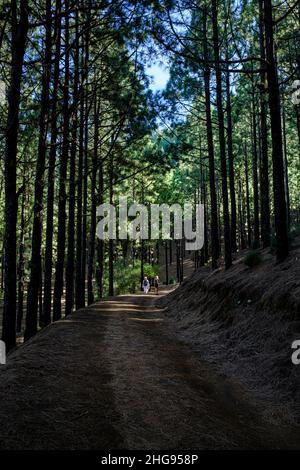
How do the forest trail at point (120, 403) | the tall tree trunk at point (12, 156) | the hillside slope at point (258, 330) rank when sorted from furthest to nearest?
the tall tree trunk at point (12, 156), the hillside slope at point (258, 330), the forest trail at point (120, 403)

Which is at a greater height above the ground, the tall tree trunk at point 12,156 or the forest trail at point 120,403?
the tall tree trunk at point 12,156

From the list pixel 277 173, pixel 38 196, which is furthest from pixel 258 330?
pixel 38 196

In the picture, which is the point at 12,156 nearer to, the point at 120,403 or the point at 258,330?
the point at 120,403

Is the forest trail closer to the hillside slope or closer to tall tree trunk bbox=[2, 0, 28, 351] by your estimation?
the hillside slope

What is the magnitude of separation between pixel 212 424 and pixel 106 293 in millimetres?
29468

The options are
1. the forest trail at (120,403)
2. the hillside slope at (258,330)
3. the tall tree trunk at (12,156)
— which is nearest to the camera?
the forest trail at (120,403)

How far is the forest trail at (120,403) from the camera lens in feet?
12.5

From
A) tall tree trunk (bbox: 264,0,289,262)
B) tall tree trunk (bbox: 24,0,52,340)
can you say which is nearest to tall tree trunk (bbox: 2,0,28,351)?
tall tree trunk (bbox: 24,0,52,340)

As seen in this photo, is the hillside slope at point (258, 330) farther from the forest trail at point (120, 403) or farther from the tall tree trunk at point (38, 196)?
the tall tree trunk at point (38, 196)

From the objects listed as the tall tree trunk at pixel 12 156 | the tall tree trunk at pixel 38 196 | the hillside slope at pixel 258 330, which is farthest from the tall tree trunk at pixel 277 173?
the tall tree trunk at pixel 12 156

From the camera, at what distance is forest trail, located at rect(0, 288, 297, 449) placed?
3.81m

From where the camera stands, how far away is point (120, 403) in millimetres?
4754

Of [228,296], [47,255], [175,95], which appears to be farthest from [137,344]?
[175,95]

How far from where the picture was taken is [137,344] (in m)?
8.64
